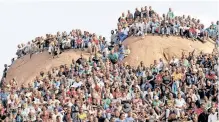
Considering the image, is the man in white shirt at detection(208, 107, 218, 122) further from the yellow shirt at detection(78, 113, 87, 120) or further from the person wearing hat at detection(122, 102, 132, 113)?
the yellow shirt at detection(78, 113, 87, 120)

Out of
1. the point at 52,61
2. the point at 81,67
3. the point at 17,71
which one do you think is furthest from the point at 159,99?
the point at 17,71

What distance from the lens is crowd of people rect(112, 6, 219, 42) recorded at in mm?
32312

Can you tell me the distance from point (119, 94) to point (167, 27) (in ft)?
34.8

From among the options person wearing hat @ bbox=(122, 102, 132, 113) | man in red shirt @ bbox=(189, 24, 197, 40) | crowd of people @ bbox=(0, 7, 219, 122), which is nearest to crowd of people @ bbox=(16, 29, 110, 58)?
crowd of people @ bbox=(0, 7, 219, 122)

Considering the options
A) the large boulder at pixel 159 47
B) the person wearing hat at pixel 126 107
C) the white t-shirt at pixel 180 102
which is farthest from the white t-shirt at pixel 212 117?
the large boulder at pixel 159 47

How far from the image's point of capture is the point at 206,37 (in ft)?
109

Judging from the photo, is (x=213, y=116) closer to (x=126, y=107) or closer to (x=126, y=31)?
(x=126, y=107)

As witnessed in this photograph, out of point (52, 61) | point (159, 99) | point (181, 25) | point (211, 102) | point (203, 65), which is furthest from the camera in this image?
point (52, 61)

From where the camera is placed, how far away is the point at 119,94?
75.3 feet

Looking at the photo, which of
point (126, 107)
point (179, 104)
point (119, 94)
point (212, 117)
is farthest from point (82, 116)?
point (212, 117)

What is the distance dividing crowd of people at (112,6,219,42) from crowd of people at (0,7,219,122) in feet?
14.0

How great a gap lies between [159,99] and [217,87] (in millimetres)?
2375

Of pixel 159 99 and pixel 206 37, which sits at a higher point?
pixel 206 37

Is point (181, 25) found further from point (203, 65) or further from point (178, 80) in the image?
point (178, 80)
